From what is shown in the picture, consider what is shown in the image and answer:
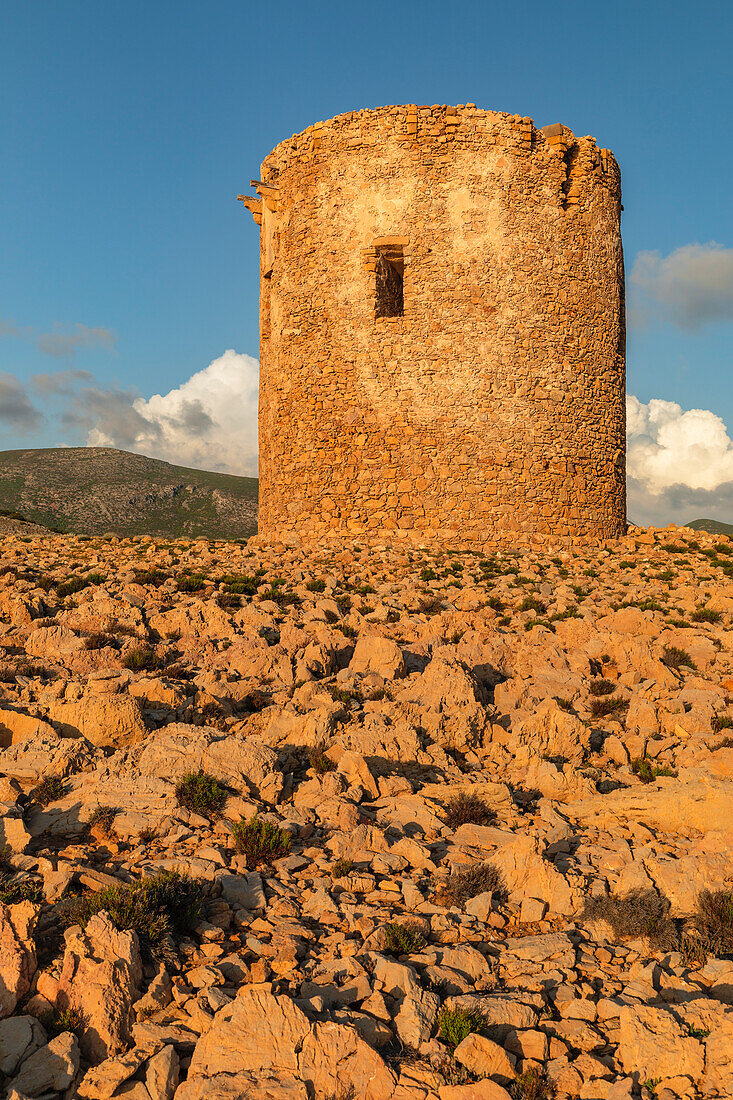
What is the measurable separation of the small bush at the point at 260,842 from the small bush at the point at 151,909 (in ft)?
1.67

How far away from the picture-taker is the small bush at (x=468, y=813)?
16.8ft

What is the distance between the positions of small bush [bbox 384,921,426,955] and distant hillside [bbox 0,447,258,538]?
Answer: 178ft

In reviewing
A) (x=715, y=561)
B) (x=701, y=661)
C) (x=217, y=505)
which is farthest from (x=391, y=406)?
(x=217, y=505)

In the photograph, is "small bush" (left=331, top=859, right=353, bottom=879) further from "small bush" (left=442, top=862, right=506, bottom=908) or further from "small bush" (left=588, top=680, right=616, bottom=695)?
"small bush" (left=588, top=680, right=616, bottom=695)

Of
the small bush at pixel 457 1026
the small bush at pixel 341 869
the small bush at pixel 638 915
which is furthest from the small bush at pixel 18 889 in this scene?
the small bush at pixel 638 915

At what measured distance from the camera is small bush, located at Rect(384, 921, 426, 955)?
3699mm

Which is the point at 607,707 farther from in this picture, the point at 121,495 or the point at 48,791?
the point at 121,495

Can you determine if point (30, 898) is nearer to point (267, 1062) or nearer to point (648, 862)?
point (267, 1062)

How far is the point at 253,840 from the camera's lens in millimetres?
4562

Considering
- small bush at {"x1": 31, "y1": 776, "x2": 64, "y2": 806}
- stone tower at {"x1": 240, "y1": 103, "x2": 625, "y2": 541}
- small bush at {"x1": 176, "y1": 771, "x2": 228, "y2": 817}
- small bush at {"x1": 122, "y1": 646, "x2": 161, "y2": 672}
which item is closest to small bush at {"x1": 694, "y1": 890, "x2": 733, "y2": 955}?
small bush at {"x1": 176, "y1": 771, "x2": 228, "y2": 817}

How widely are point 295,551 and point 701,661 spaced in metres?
7.23

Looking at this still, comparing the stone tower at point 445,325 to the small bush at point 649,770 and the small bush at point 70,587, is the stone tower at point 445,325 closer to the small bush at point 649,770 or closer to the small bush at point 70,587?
the small bush at point 70,587

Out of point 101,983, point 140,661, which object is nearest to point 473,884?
point 101,983

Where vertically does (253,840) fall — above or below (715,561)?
below
